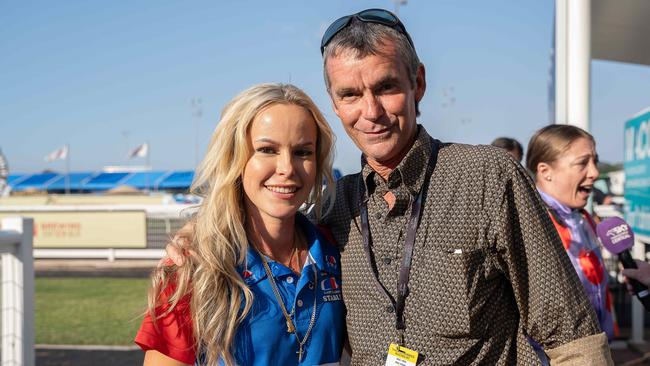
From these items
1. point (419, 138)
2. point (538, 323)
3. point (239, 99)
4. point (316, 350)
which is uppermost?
point (239, 99)

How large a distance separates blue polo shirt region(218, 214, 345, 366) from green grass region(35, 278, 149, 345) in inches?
159

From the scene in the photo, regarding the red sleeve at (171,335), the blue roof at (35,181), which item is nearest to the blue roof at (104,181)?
the blue roof at (35,181)

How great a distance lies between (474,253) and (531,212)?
213 mm

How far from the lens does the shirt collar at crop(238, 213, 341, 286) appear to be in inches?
87.5

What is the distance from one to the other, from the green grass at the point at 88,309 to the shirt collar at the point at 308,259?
3.93 meters

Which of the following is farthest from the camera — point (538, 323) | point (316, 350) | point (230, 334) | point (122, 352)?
point (122, 352)

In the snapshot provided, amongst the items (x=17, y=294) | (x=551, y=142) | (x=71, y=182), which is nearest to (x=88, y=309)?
(x=17, y=294)

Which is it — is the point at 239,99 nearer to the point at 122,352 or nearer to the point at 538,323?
the point at 538,323

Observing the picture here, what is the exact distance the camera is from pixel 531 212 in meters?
1.93

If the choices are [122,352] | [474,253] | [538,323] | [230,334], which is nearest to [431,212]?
[474,253]

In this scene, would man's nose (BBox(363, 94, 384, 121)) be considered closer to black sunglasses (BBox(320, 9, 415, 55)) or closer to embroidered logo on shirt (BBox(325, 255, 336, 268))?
black sunglasses (BBox(320, 9, 415, 55))

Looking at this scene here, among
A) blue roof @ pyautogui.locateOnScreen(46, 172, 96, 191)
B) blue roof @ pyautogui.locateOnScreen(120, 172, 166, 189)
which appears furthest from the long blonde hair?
blue roof @ pyautogui.locateOnScreen(46, 172, 96, 191)

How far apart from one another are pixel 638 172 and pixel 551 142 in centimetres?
381

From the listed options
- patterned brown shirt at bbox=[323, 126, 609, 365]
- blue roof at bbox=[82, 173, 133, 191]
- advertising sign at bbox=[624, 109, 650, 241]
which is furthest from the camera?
blue roof at bbox=[82, 173, 133, 191]
